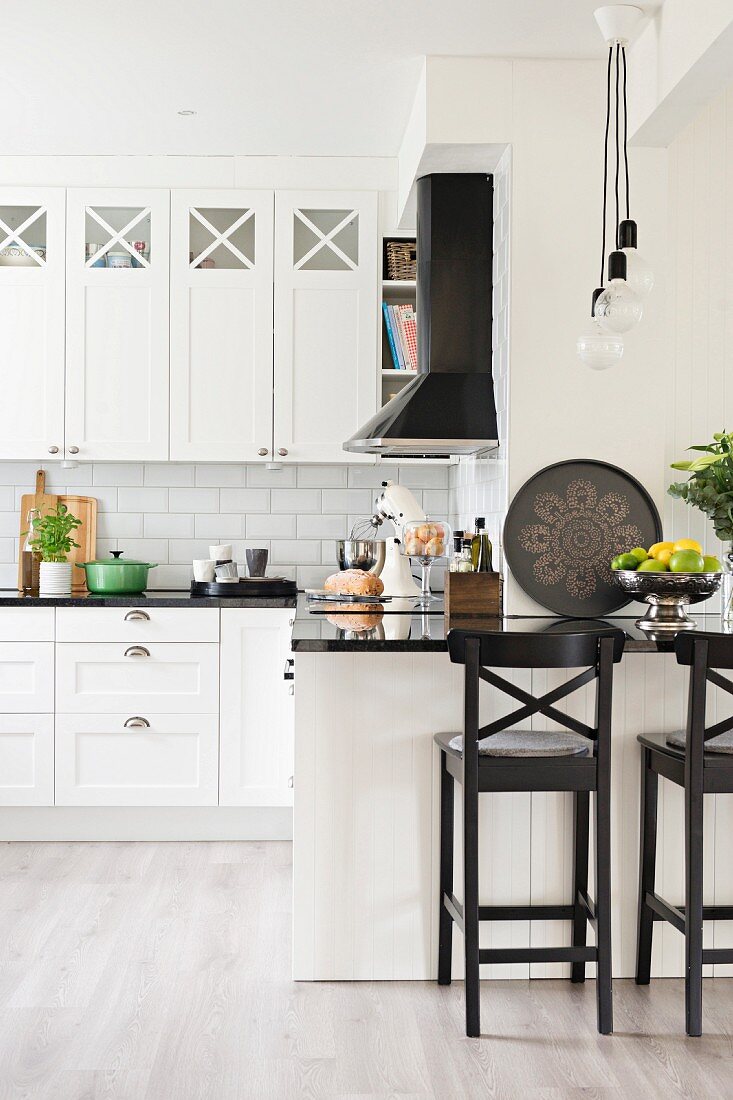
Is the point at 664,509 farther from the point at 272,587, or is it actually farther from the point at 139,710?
the point at 139,710

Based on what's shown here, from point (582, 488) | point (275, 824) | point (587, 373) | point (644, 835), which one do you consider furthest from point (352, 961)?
point (587, 373)

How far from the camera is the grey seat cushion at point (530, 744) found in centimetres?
243

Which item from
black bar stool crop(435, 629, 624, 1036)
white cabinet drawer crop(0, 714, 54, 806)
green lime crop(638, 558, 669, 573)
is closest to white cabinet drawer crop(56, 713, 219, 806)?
white cabinet drawer crop(0, 714, 54, 806)

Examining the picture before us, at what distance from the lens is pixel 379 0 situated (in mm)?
2889

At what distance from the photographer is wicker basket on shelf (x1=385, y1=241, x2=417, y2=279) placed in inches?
169

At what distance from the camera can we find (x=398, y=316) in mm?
4277

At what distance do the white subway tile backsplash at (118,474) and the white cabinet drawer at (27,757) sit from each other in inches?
45.8

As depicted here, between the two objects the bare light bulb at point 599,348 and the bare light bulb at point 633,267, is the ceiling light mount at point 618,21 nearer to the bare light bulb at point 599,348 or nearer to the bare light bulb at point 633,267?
the bare light bulb at point 633,267

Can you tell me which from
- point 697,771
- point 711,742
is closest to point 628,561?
point 711,742

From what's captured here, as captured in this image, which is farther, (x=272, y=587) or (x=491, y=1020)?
(x=272, y=587)

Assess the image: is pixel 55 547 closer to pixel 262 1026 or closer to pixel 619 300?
pixel 262 1026

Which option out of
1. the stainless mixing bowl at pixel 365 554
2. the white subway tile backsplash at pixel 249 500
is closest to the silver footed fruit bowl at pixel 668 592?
the stainless mixing bowl at pixel 365 554

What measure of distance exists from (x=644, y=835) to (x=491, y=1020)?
61 cm

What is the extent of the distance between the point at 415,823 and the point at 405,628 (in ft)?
1.73
